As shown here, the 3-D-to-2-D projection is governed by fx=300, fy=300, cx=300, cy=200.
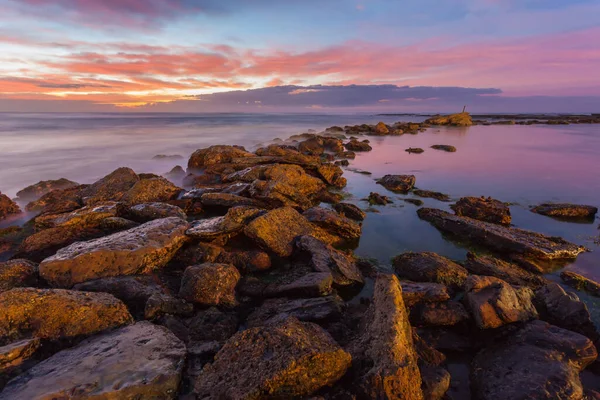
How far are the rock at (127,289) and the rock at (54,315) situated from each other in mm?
563

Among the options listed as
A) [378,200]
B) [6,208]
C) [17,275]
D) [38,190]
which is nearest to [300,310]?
[17,275]

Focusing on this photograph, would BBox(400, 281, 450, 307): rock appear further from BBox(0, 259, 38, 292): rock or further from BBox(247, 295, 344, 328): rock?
BBox(0, 259, 38, 292): rock

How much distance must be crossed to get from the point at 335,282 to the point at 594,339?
3923 mm

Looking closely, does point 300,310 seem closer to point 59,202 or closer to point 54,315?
point 54,315

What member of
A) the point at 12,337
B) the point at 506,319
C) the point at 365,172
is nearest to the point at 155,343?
the point at 12,337

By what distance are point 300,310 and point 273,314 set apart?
17.7 inches

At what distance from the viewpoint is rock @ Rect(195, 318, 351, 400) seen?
3064 millimetres

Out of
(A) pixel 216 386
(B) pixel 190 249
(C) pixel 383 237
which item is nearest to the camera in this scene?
(A) pixel 216 386

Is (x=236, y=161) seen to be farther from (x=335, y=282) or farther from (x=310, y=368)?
(x=310, y=368)

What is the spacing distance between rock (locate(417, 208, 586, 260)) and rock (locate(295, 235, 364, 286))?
149 inches

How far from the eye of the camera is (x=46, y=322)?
13.2 ft

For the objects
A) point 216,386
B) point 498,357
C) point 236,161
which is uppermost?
point 236,161

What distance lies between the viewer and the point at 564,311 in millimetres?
4684

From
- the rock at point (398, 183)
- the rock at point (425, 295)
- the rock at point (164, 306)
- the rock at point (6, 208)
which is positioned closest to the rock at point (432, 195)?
the rock at point (398, 183)
